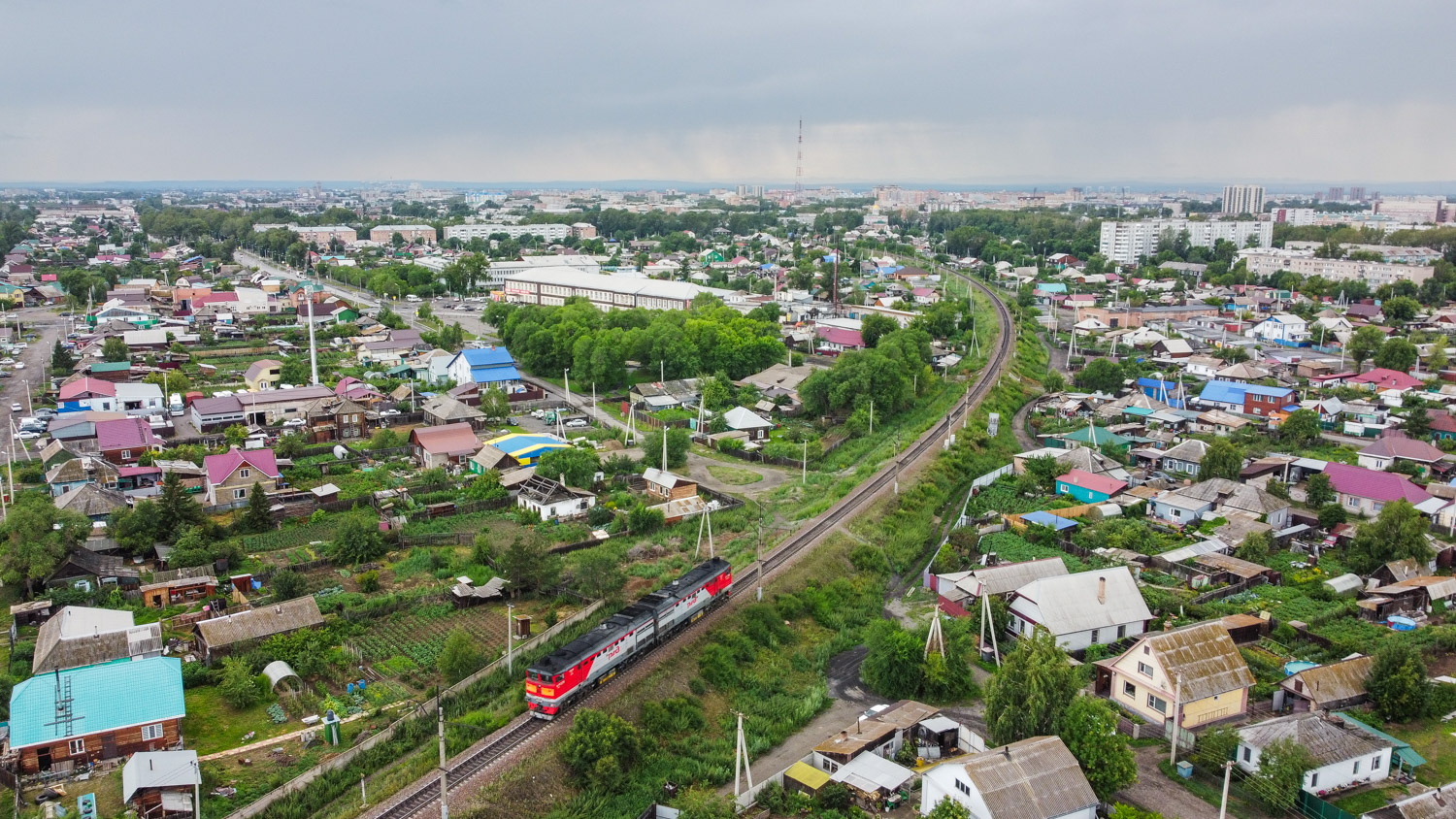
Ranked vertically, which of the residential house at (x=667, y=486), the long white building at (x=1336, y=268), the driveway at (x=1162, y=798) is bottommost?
the driveway at (x=1162, y=798)

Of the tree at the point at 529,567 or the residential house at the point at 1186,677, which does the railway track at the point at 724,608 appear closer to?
the tree at the point at 529,567

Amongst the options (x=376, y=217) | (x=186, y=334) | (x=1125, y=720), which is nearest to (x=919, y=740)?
(x=1125, y=720)

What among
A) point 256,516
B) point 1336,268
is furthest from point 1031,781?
point 1336,268

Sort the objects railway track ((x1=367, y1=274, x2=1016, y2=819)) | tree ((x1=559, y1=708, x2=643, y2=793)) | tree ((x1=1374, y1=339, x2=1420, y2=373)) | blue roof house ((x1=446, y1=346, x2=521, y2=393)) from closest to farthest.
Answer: railway track ((x1=367, y1=274, x2=1016, y2=819)) < tree ((x1=559, y1=708, x2=643, y2=793)) < blue roof house ((x1=446, y1=346, x2=521, y2=393)) < tree ((x1=1374, y1=339, x2=1420, y2=373))

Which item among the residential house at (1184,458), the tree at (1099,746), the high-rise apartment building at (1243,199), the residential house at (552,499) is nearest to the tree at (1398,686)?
the tree at (1099,746)

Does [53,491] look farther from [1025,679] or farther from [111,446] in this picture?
[1025,679]

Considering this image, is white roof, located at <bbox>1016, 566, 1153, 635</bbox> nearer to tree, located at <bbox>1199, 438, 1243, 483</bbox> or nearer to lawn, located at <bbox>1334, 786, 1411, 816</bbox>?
lawn, located at <bbox>1334, 786, 1411, 816</bbox>

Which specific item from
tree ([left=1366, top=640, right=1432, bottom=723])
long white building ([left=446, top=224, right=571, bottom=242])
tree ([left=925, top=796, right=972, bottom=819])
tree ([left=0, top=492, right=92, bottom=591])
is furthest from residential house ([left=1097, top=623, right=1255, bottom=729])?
long white building ([left=446, top=224, right=571, bottom=242])
